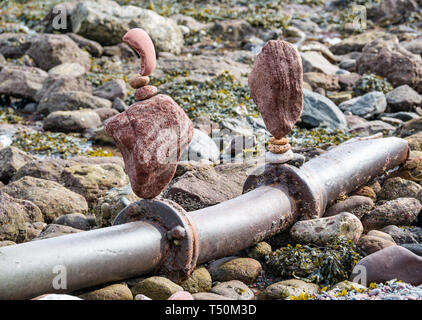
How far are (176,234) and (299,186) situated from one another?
66.6 inches

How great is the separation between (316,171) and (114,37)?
11.8m

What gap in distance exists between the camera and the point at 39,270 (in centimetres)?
439

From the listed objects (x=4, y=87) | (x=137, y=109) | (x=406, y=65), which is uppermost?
(x=137, y=109)

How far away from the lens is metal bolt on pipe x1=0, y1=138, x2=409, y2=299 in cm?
443

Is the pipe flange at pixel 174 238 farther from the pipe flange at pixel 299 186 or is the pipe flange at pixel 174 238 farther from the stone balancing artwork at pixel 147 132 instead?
the pipe flange at pixel 299 186

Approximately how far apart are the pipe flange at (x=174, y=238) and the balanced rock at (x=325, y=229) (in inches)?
51.8

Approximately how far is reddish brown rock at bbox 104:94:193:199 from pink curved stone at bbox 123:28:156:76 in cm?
27

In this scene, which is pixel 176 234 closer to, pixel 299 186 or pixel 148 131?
pixel 148 131

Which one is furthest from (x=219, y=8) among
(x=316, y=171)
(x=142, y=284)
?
(x=142, y=284)

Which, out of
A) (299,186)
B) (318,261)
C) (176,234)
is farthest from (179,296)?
(299,186)

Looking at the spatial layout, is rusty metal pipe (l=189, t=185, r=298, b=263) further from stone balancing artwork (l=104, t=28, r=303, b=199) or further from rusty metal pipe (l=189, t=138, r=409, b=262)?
stone balancing artwork (l=104, t=28, r=303, b=199)

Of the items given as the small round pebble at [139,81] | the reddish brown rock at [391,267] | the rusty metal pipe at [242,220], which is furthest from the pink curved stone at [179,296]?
the small round pebble at [139,81]

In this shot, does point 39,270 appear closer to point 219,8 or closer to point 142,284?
point 142,284

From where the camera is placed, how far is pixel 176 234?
16.6 feet
